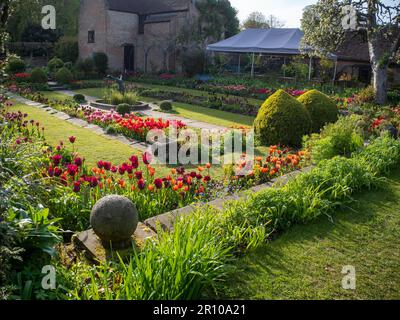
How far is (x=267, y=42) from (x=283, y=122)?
54.7 feet

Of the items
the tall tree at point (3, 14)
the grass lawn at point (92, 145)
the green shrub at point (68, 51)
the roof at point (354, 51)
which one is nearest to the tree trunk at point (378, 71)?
the roof at point (354, 51)

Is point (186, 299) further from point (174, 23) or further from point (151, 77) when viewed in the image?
point (174, 23)

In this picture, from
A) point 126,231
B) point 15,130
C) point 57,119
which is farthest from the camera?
point 57,119

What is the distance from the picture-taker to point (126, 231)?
3.69m

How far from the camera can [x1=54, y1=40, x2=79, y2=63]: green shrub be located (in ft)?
110

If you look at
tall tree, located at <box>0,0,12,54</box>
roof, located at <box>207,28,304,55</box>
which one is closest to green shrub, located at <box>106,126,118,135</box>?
tall tree, located at <box>0,0,12,54</box>

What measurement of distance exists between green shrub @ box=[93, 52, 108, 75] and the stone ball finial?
2802 centimetres

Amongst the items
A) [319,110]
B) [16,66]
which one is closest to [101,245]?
[319,110]

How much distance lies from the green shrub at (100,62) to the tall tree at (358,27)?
1778 centimetres

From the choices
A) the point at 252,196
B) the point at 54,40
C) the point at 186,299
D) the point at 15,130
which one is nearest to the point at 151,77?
the point at 54,40

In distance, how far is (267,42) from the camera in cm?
2394

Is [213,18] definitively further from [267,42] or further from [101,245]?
[101,245]

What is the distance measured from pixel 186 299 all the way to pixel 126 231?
1005mm

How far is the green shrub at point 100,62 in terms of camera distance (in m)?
29.6
